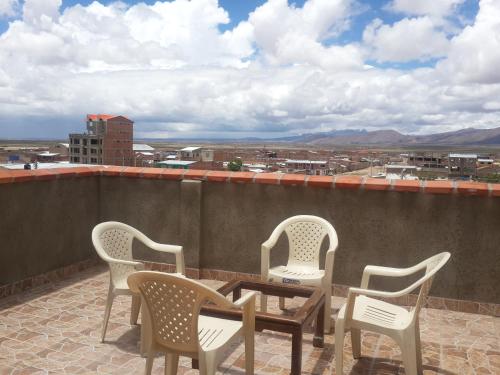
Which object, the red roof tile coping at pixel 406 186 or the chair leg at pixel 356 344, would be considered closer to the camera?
the chair leg at pixel 356 344

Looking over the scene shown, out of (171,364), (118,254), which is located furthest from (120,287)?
(171,364)

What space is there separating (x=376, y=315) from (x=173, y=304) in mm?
1376

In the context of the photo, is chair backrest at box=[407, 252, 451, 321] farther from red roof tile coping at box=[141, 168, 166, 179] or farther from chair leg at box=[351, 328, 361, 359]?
red roof tile coping at box=[141, 168, 166, 179]

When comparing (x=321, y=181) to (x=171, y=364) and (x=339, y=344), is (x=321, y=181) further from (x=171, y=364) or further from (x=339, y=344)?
(x=171, y=364)

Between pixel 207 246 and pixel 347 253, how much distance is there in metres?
1.50

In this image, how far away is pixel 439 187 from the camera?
4.22 m

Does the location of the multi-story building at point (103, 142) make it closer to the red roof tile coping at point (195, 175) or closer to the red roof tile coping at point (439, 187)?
the red roof tile coping at point (195, 175)

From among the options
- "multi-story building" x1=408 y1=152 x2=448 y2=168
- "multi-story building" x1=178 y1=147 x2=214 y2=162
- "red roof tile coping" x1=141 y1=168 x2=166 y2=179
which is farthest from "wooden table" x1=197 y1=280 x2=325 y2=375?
"multi-story building" x1=408 y1=152 x2=448 y2=168

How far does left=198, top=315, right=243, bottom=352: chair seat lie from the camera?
91.8 inches

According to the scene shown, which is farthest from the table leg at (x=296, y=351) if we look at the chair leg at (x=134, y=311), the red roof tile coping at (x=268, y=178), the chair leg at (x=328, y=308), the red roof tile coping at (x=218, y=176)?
the red roof tile coping at (x=218, y=176)

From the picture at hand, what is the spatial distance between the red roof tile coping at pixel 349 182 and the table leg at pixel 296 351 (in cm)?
210

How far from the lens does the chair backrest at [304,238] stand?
399cm

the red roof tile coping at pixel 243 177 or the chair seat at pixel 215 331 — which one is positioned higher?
the red roof tile coping at pixel 243 177

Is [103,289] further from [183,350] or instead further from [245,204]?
[183,350]
